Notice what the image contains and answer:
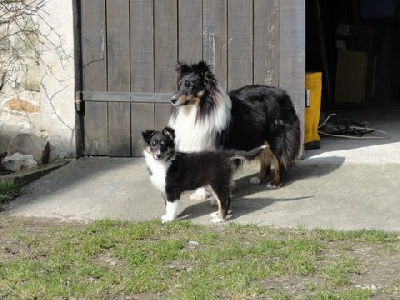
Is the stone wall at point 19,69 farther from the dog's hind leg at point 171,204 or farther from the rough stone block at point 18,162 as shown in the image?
the dog's hind leg at point 171,204

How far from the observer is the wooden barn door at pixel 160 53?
284 inches

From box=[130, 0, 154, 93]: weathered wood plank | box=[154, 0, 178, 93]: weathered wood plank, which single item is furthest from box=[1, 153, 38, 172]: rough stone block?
box=[154, 0, 178, 93]: weathered wood plank

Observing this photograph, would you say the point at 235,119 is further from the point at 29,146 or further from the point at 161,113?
the point at 29,146

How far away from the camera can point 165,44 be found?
7449mm

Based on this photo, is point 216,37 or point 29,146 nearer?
point 216,37

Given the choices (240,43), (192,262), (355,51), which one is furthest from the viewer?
(355,51)

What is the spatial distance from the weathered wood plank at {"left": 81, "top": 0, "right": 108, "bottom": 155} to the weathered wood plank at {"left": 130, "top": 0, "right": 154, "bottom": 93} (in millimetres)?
323

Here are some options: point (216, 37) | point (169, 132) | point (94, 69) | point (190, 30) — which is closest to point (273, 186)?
Result: point (169, 132)

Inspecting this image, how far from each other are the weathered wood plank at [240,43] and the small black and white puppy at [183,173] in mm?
1705

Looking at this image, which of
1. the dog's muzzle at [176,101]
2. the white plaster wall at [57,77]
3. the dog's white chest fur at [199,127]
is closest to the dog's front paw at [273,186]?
the dog's white chest fur at [199,127]

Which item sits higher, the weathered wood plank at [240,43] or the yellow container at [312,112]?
the weathered wood plank at [240,43]

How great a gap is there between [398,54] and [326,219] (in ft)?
27.2

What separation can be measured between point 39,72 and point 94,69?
24.1 inches

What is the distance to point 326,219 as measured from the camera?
575 cm
